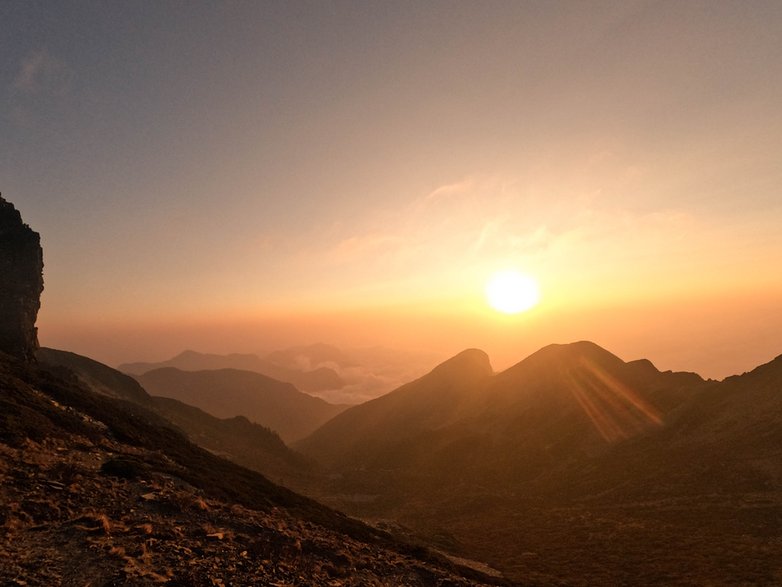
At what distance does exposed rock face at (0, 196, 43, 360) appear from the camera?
5247cm

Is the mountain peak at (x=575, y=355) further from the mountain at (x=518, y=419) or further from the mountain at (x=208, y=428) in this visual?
the mountain at (x=208, y=428)

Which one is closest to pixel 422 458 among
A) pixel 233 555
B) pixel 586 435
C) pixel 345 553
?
pixel 586 435

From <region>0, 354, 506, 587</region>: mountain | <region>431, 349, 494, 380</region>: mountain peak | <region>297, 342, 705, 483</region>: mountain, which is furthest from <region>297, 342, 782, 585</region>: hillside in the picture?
<region>0, 354, 506, 587</region>: mountain

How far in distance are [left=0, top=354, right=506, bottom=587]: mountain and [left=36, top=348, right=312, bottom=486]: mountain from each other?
56.7 meters

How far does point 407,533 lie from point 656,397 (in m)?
67.7

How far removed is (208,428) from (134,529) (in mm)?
103324

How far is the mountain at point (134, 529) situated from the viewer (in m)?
12.7

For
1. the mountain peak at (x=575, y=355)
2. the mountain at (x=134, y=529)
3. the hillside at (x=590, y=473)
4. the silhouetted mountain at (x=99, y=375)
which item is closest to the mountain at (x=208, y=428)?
the silhouetted mountain at (x=99, y=375)

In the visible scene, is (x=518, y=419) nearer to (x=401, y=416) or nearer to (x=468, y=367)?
(x=401, y=416)

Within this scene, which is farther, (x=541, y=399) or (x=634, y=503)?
(x=541, y=399)

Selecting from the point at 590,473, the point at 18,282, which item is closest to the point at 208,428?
the point at 18,282

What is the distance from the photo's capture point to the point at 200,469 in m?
32.9

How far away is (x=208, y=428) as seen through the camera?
107 m

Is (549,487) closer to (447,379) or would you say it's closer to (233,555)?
(233,555)
